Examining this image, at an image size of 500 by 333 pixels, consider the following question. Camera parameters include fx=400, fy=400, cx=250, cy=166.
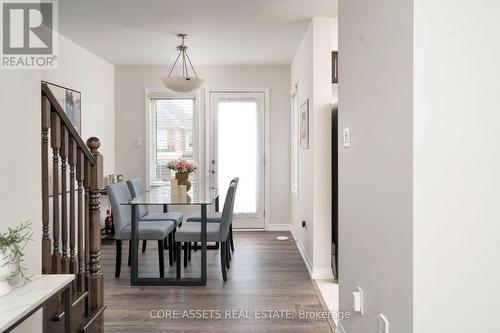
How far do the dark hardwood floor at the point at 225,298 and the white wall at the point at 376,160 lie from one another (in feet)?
2.50

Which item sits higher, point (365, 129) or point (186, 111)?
point (186, 111)

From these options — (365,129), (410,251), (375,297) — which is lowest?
(375,297)

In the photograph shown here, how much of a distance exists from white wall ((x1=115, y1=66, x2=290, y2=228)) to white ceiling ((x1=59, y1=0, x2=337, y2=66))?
1.44 feet

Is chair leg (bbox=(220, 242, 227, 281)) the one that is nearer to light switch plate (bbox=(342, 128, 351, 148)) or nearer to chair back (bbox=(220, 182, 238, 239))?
chair back (bbox=(220, 182, 238, 239))

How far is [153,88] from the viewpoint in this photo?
20.2 ft

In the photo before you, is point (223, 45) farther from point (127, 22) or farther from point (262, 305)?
point (262, 305)

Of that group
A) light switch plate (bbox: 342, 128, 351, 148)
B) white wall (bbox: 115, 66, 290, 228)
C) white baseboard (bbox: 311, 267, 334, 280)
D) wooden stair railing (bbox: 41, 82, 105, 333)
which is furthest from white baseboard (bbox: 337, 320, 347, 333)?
white wall (bbox: 115, 66, 290, 228)

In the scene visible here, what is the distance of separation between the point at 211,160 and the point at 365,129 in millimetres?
4392

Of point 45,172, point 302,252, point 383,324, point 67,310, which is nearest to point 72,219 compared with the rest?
point 45,172

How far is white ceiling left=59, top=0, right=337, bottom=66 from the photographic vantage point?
3586 mm

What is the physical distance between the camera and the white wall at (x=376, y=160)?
1.50m

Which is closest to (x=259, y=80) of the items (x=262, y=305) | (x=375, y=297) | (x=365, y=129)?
(x=262, y=305)
